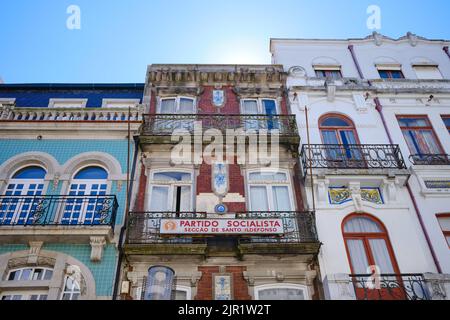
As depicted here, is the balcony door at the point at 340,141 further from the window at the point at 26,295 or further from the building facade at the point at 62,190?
A: the window at the point at 26,295

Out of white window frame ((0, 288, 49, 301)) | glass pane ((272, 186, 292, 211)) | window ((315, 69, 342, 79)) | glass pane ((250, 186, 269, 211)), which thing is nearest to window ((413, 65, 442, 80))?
window ((315, 69, 342, 79))

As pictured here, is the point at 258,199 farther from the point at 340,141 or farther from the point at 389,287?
the point at 389,287

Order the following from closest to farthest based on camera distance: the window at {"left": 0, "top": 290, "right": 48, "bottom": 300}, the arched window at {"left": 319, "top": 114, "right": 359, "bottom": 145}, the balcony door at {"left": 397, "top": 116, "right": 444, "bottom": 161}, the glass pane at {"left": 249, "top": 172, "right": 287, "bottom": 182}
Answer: the window at {"left": 0, "top": 290, "right": 48, "bottom": 300}
the glass pane at {"left": 249, "top": 172, "right": 287, "bottom": 182}
the balcony door at {"left": 397, "top": 116, "right": 444, "bottom": 161}
the arched window at {"left": 319, "top": 114, "right": 359, "bottom": 145}

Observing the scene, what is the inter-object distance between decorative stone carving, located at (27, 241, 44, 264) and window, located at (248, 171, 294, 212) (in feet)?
20.0

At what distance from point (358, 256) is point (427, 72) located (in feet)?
31.4

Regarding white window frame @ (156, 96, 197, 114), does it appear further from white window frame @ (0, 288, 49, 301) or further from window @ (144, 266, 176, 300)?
window @ (144, 266, 176, 300)

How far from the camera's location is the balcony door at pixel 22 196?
11250 mm

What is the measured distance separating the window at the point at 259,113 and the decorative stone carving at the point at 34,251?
7.57 m

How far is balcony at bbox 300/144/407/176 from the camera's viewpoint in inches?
493

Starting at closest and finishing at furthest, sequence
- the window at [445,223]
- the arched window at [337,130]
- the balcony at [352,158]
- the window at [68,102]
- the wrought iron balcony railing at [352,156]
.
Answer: the window at [445,223]
the balcony at [352,158]
the wrought iron balcony railing at [352,156]
the arched window at [337,130]
the window at [68,102]

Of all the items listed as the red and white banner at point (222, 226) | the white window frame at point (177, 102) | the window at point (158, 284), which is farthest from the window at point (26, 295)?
the white window frame at point (177, 102)

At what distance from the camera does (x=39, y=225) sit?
10.5m

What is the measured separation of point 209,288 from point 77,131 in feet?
22.5
